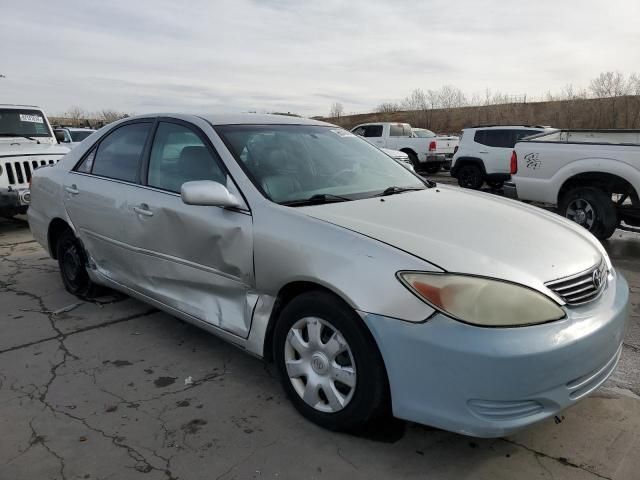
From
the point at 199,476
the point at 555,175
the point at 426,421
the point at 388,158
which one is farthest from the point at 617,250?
the point at 199,476

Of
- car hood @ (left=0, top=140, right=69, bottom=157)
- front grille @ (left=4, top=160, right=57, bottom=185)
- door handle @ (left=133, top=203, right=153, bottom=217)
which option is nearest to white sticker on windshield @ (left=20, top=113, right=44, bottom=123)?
car hood @ (left=0, top=140, right=69, bottom=157)

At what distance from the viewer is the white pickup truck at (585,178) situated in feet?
22.4

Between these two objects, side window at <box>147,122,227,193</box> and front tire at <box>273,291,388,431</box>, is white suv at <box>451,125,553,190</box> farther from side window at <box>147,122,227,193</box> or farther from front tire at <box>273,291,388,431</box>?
front tire at <box>273,291,388,431</box>

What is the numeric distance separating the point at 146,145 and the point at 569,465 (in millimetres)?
3228

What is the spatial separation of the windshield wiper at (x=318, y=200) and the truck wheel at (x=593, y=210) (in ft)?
17.0

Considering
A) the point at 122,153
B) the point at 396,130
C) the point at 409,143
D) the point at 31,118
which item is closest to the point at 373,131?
the point at 396,130

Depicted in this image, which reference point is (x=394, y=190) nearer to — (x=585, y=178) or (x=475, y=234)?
(x=475, y=234)

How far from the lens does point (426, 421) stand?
2273 millimetres

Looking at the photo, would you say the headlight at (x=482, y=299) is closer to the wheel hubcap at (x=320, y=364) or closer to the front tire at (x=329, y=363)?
the front tire at (x=329, y=363)

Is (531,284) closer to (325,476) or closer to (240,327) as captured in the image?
(325,476)

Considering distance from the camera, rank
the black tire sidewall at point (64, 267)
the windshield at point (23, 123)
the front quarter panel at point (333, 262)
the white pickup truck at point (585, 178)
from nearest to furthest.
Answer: the front quarter panel at point (333, 262), the black tire sidewall at point (64, 267), the white pickup truck at point (585, 178), the windshield at point (23, 123)

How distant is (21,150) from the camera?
8.08m

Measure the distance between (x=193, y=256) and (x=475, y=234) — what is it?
1656 mm

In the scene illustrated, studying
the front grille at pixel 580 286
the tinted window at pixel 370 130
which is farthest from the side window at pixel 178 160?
the tinted window at pixel 370 130
